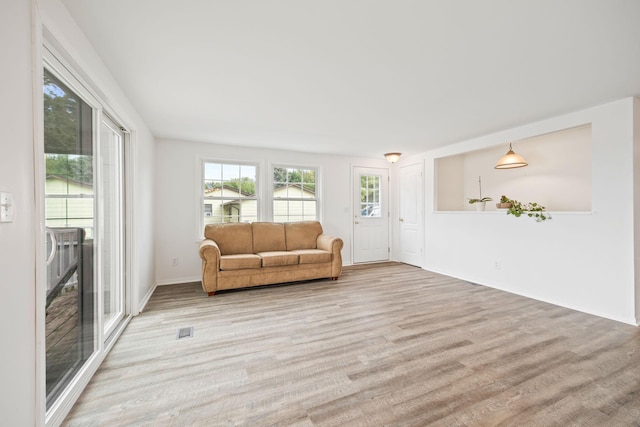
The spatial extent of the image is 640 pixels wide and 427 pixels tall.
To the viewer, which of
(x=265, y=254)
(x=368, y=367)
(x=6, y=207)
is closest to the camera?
(x=6, y=207)

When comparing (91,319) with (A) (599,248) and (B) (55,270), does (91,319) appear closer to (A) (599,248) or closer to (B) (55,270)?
(B) (55,270)

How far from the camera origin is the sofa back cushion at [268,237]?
4.53 m

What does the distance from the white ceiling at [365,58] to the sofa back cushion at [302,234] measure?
2042mm

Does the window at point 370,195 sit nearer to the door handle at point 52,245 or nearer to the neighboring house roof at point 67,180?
the neighboring house roof at point 67,180

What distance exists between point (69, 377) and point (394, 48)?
3.16 m

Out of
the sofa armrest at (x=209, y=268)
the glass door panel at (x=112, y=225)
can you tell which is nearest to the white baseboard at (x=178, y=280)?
the sofa armrest at (x=209, y=268)

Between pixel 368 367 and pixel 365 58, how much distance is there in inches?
94.4

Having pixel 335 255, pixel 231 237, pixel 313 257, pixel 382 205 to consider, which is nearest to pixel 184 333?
pixel 231 237

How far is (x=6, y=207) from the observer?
1.01 m

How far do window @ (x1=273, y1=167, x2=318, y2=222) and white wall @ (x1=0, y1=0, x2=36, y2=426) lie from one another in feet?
12.9

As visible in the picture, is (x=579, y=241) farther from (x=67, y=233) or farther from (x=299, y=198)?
(x=67, y=233)

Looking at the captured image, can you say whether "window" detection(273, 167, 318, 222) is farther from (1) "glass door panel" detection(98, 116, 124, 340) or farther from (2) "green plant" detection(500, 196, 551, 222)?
(2) "green plant" detection(500, 196, 551, 222)

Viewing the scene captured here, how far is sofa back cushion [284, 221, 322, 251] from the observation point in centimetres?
479

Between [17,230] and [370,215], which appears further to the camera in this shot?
[370,215]
